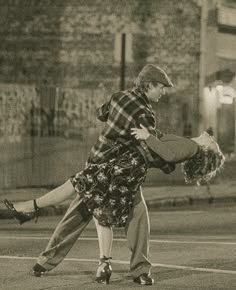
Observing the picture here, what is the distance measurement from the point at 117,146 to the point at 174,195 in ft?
36.4

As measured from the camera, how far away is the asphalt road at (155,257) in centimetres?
968

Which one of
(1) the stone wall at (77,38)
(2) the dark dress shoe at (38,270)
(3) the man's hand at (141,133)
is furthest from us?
(1) the stone wall at (77,38)

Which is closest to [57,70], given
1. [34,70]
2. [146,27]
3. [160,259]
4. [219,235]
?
[34,70]

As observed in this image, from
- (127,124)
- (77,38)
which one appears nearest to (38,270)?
(127,124)

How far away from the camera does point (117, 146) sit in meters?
9.62

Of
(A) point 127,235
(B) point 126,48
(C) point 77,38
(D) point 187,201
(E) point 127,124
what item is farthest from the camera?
(C) point 77,38

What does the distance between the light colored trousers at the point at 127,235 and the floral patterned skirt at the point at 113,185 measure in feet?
0.46

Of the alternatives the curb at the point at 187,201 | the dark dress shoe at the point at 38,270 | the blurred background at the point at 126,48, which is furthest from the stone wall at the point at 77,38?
the dark dress shoe at the point at 38,270

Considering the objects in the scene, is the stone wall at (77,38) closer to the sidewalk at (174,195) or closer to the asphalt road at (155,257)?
the sidewalk at (174,195)

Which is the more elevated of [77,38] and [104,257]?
[77,38]

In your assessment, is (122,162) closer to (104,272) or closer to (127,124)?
(127,124)

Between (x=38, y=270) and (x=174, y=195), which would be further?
(x=174, y=195)

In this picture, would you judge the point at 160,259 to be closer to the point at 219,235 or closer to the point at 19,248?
the point at 19,248

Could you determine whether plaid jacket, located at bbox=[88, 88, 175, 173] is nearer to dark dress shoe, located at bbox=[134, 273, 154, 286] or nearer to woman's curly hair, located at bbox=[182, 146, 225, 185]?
woman's curly hair, located at bbox=[182, 146, 225, 185]
